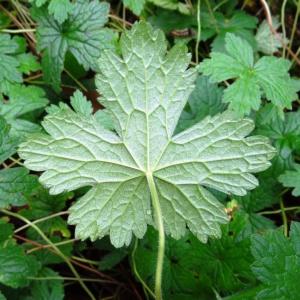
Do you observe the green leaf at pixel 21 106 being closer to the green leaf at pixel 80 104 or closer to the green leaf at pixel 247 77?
the green leaf at pixel 80 104

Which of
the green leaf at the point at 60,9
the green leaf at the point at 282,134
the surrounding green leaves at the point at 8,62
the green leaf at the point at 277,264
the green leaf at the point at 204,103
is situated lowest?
the green leaf at the point at 282,134

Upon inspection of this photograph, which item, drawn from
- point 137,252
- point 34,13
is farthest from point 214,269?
point 34,13

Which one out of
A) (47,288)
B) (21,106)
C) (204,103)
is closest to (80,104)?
(21,106)

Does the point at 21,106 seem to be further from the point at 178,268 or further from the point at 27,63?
the point at 178,268

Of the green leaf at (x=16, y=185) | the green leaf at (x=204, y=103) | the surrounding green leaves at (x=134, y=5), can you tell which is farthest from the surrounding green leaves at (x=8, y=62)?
the green leaf at (x=204, y=103)

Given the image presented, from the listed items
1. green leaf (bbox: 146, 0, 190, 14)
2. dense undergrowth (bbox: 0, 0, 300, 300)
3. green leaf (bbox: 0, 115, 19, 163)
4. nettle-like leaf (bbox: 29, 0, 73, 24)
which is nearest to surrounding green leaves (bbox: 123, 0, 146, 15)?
dense undergrowth (bbox: 0, 0, 300, 300)
